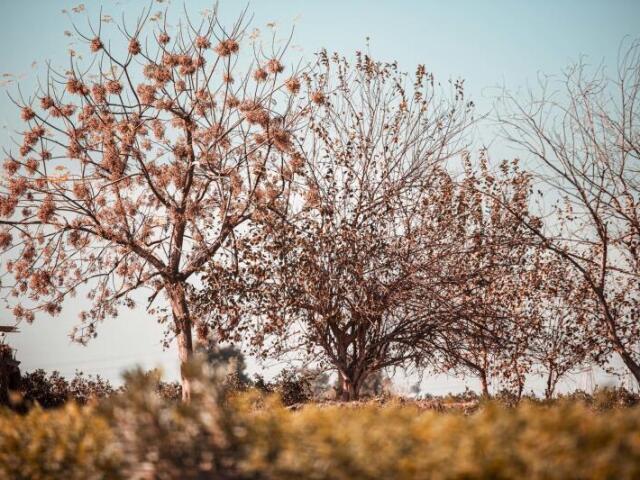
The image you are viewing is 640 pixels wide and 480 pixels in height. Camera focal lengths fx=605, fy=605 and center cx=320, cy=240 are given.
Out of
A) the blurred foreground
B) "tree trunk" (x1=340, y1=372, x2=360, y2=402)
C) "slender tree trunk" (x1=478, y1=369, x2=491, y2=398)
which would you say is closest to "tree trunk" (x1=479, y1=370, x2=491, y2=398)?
"slender tree trunk" (x1=478, y1=369, x2=491, y2=398)

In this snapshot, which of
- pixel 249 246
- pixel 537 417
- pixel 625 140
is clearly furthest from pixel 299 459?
pixel 249 246

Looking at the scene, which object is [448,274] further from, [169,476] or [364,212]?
[169,476]

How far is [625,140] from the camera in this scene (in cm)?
1023

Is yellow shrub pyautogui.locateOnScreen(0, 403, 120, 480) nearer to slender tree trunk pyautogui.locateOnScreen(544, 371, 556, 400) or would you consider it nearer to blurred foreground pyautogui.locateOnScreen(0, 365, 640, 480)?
blurred foreground pyautogui.locateOnScreen(0, 365, 640, 480)

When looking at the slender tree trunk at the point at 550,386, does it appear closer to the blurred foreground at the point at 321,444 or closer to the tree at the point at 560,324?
the tree at the point at 560,324

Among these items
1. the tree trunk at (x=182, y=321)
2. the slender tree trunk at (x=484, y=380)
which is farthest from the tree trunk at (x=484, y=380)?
the tree trunk at (x=182, y=321)

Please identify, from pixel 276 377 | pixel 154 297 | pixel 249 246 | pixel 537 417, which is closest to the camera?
pixel 537 417

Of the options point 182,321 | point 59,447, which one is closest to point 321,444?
point 59,447

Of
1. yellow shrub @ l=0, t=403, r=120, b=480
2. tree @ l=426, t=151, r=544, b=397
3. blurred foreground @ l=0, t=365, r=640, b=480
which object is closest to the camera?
blurred foreground @ l=0, t=365, r=640, b=480

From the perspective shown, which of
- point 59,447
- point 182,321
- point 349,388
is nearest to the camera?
point 59,447

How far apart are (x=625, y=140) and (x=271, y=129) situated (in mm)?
7039

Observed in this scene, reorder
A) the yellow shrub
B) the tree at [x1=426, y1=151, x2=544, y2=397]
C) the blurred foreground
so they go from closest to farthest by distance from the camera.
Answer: the blurred foreground
the yellow shrub
the tree at [x1=426, y1=151, x2=544, y2=397]

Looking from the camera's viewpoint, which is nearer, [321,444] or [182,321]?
[321,444]

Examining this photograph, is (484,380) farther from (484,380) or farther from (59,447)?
(59,447)
